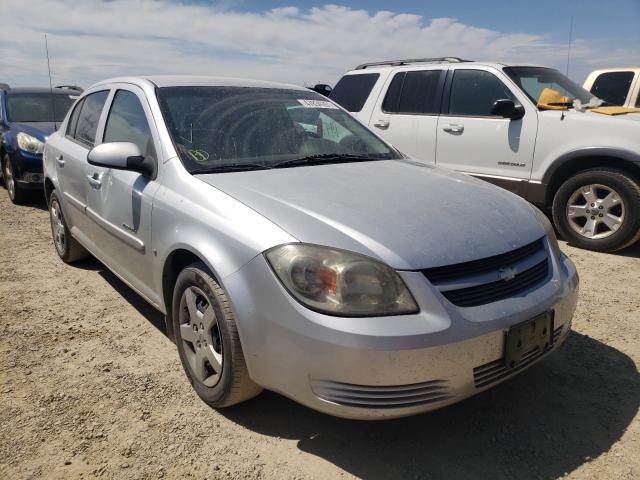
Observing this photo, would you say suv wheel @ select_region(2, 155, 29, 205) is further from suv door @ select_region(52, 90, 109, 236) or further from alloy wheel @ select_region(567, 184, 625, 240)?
alloy wheel @ select_region(567, 184, 625, 240)

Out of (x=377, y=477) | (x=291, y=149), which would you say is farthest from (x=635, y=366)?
(x=291, y=149)

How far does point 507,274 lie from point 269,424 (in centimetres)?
126

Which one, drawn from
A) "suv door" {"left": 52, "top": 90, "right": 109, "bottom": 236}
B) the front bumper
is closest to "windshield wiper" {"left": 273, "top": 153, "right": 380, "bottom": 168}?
the front bumper

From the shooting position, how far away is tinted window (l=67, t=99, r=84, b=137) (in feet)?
14.4

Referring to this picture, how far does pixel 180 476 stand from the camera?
2.16 metres

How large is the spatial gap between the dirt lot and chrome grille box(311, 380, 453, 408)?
1.20 feet

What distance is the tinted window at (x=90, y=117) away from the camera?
3889 millimetres

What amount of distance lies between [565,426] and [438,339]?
99 centimetres

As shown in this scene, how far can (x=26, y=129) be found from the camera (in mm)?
7418

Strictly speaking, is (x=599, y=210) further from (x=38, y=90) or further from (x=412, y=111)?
(x=38, y=90)

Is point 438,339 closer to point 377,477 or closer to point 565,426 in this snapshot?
point 377,477

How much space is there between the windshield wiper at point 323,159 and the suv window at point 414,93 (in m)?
3.25

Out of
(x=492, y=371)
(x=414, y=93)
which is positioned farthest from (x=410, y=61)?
(x=492, y=371)

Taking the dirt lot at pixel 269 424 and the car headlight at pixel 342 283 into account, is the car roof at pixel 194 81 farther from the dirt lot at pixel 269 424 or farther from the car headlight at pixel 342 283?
the car headlight at pixel 342 283
